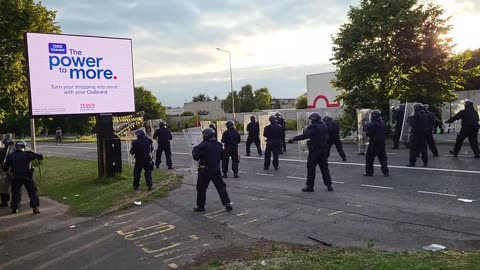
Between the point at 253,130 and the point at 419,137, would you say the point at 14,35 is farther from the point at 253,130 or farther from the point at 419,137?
the point at 419,137

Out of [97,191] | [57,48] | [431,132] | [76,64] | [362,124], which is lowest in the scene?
[97,191]

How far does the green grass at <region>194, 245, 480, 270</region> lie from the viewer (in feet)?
15.5

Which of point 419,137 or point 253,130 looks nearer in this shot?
point 419,137

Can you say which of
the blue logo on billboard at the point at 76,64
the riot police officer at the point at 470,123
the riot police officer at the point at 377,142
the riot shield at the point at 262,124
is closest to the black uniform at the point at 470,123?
the riot police officer at the point at 470,123

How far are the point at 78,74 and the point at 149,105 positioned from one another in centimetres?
6414

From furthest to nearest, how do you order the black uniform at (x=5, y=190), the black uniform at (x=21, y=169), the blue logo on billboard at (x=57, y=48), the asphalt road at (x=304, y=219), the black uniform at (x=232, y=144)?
the black uniform at (x=232, y=144)
the blue logo on billboard at (x=57, y=48)
the black uniform at (x=5, y=190)
the black uniform at (x=21, y=169)
the asphalt road at (x=304, y=219)

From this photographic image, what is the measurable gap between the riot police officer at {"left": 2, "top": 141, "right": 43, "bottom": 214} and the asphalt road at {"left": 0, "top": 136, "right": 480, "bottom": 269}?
7.84 ft

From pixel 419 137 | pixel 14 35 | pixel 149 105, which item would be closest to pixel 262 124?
pixel 419 137

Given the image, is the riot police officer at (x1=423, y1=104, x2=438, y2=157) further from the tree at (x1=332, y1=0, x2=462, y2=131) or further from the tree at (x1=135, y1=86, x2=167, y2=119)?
the tree at (x1=135, y1=86, x2=167, y2=119)

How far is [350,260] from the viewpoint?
511cm

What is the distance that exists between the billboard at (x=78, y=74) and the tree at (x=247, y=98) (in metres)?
69.1

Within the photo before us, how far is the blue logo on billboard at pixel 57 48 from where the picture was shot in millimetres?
12805

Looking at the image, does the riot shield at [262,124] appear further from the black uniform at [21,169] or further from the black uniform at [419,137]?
the black uniform at [21,169]

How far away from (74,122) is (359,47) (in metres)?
53.9
